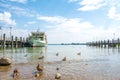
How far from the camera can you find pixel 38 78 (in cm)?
1817

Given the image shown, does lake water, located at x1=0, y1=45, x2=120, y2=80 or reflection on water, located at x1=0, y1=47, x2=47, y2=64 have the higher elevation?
reflection on water, located at x1=0, y1=47, x2=47, y2=64

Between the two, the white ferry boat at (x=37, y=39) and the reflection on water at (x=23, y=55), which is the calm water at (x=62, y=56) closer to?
the reflection on water at (x=23, y=55)

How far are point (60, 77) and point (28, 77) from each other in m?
2.72

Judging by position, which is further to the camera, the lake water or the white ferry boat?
the white ferry boat

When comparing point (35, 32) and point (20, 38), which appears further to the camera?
point (35, 32)

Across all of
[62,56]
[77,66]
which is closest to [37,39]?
[62,56]

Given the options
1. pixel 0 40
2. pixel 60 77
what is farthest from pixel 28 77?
pixel 0 40

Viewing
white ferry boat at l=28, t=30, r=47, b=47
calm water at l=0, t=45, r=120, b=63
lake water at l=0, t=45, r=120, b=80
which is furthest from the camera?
white ferry boat at l=28, t=30, r=47, b=47

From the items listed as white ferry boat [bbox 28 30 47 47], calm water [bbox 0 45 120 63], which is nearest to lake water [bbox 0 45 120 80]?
calm water [bbox 0 45 120 63]

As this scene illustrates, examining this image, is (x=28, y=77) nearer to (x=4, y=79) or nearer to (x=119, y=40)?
(x=4, y=79)

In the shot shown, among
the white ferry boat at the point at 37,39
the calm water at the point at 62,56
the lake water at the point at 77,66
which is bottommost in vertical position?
the lake water at the point at 77,66

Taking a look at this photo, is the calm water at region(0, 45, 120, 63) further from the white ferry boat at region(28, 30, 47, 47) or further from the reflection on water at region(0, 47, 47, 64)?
the white ferry boat at region(28, 30, 47, 47)

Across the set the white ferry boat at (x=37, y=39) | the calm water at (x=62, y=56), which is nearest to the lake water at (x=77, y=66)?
the calm water at (x=62, y=56)

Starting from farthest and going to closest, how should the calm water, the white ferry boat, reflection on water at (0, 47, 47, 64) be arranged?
1. the white ferry boat
2. the calm water
3. reflection on water at (0, 47, 47, 64)
